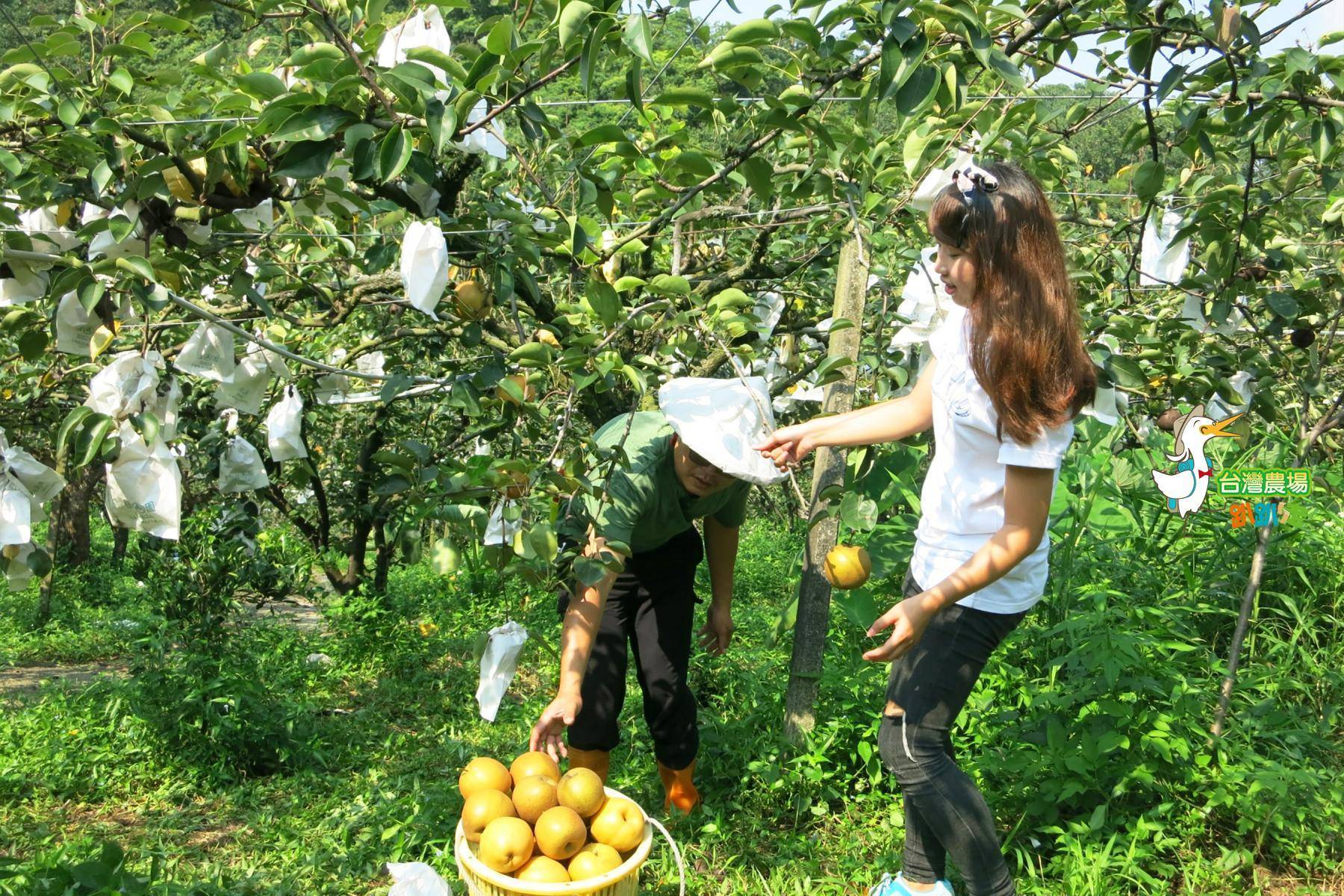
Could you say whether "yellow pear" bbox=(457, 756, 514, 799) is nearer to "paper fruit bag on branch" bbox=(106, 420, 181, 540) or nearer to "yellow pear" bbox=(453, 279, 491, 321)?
"paper fruit bag on branch" bbox=(106, 420, 181, 540)

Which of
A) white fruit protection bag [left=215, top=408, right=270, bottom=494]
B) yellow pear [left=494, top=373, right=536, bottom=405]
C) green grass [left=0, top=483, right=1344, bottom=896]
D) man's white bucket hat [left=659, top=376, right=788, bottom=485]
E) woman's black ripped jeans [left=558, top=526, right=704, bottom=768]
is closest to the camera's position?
yellow pear [left=494, top=373, right=536, bottom=405]

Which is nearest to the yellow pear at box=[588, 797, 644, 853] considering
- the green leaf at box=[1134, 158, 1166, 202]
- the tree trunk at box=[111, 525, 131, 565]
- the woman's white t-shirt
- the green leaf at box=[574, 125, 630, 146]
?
the woman's white t-shirt

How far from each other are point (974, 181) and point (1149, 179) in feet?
2.21

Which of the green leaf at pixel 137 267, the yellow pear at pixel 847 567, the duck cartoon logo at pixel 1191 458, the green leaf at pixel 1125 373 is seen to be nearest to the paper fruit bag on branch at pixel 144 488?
the green leaf at pixel 137 267

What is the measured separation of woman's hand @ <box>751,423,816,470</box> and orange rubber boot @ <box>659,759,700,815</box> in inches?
39.4

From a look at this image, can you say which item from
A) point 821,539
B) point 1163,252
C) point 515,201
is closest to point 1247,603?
point 1163,252

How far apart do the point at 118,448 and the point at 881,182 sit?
1.79m

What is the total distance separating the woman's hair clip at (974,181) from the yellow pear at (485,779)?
1.36m

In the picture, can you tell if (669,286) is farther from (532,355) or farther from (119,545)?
(119,545)

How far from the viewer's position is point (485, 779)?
208 cm

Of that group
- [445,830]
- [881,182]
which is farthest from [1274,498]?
[445,830]

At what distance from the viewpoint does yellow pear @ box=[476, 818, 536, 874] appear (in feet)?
6.21

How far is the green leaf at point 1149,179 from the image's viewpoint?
215 centimetres

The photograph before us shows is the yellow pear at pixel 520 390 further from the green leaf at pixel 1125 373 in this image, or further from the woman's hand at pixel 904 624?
the green leaf at pixel 1125 373
